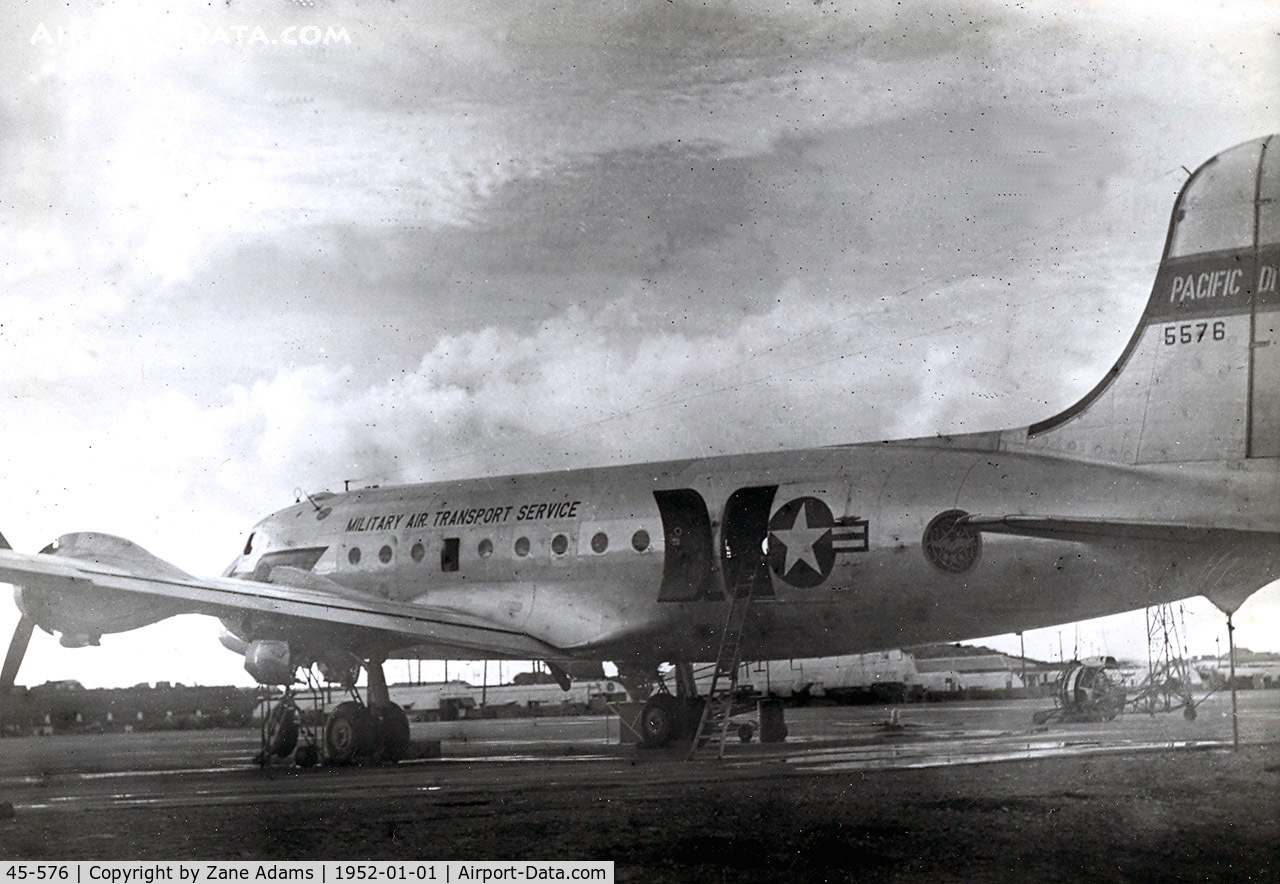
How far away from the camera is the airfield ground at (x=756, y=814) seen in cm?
842

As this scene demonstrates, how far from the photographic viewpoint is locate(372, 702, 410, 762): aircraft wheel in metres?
16.6

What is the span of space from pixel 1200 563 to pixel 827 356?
4.38 metres

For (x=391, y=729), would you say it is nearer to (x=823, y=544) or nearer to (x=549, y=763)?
(x=549, y=763)

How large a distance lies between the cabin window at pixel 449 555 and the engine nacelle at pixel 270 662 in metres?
2.72

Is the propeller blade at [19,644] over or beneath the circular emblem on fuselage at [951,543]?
beneath

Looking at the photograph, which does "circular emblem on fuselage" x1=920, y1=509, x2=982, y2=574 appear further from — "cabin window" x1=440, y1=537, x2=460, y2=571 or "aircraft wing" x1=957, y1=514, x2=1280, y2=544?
"cabin window" x1=440, y1=537, x2=460, y2=571

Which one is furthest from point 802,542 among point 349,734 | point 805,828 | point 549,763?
point 349,734

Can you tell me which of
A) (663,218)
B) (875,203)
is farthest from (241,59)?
(875,203)

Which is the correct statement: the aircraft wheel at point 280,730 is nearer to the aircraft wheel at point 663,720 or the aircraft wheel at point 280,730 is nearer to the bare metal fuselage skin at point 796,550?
the bare metal fuselage skin at point 796,550

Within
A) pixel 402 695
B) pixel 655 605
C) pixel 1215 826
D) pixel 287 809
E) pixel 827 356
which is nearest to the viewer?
pixel 1215 826

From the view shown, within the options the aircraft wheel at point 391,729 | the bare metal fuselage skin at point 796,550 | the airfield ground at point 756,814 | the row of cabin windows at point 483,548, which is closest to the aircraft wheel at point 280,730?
the aircraft wheel at point 391,729

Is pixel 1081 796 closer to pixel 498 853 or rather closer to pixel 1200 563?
pixel 1200 563

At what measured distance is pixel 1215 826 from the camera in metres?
8.81
